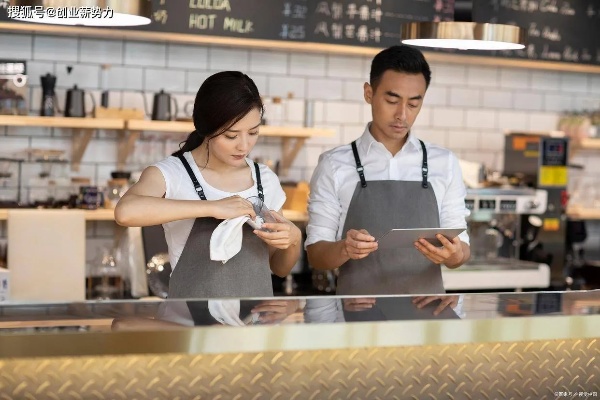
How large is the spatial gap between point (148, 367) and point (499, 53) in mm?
4354

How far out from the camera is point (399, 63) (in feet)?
10.2

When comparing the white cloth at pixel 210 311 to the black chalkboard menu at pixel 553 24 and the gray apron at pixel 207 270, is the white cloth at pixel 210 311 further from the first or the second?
the black chalkboard menu at pixel 553 24

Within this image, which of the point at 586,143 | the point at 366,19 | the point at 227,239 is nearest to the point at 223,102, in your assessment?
the point at 227,239

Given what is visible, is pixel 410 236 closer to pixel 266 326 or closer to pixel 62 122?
pixel 266 326

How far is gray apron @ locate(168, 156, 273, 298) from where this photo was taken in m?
2.67

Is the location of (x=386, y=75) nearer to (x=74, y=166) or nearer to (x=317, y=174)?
(x=317, y=174)

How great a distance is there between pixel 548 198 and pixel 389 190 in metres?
2.78

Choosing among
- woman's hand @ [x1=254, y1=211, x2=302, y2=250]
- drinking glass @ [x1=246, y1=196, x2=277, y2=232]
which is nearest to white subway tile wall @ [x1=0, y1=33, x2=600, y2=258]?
drinking glass @ [x1=246, y1=196, x2=277, y2=232]

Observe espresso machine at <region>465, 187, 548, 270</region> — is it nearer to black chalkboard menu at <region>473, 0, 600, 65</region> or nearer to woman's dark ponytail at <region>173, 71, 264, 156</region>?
black chalkboard menu at <region>473, 0, 600, 65</region>

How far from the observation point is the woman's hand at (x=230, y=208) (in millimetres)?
2540

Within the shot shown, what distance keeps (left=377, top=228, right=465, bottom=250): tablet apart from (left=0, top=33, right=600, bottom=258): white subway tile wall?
2710mm

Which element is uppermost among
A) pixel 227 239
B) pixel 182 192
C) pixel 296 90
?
pixel 296 90

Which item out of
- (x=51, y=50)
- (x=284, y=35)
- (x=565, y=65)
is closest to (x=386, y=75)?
(x=284, y=35)

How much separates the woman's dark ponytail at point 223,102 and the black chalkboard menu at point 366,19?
254 centimetres
